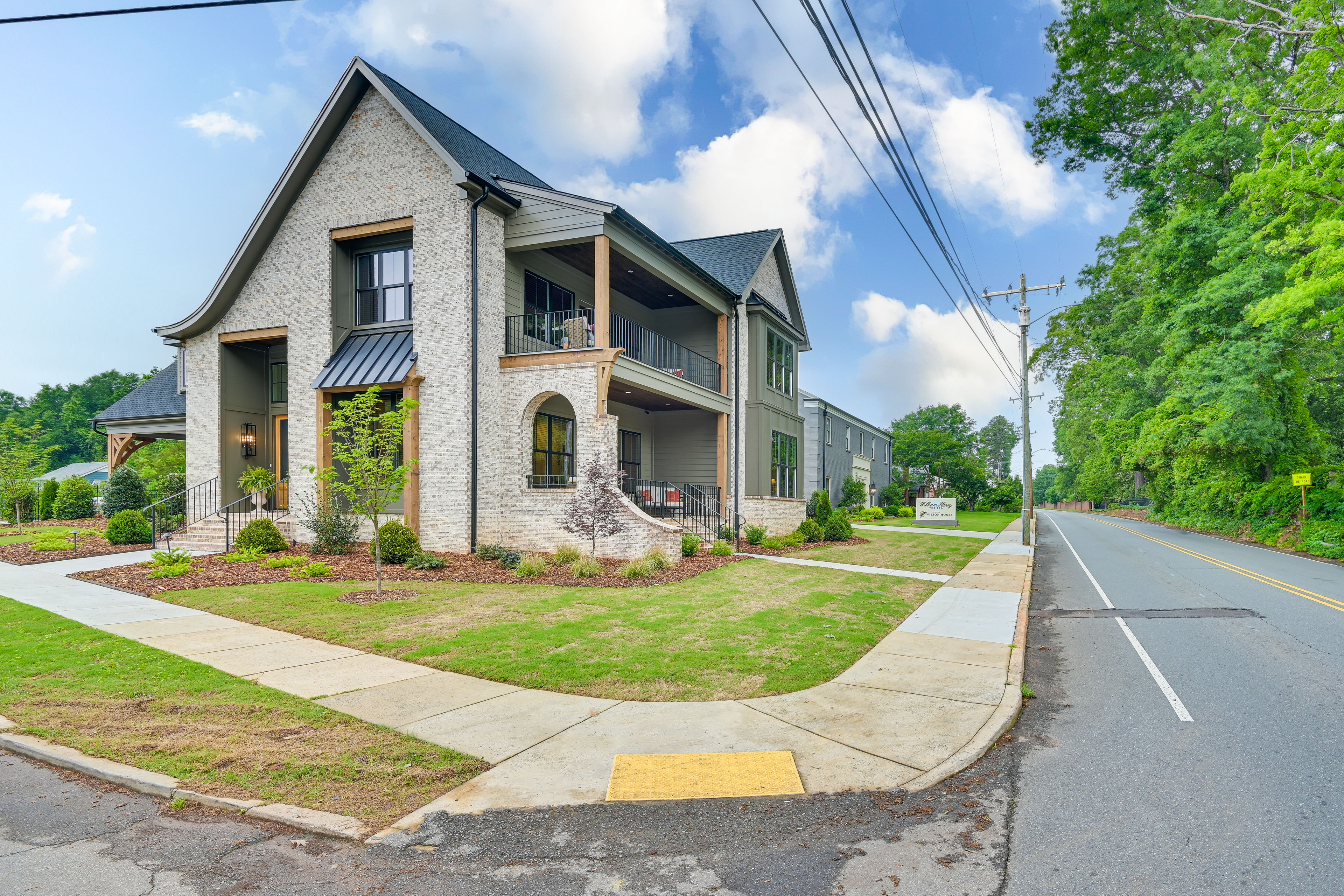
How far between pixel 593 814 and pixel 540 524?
11637 mm

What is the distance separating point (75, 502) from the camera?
25203 millimetres

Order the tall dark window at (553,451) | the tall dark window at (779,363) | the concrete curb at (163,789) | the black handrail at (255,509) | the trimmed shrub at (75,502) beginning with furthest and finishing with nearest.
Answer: the trimmed shrub at (75,502) → the tall dark window at (779,363) → the tall dark window at (553,451) → the black handrail at (255,509) → the concrete curb at (163,789)

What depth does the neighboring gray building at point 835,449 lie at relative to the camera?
3575cm

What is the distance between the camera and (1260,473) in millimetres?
28016

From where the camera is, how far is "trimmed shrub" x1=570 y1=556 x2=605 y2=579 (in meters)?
12.5

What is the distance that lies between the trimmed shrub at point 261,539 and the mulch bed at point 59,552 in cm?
297

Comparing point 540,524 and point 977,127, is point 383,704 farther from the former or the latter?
point 977,127

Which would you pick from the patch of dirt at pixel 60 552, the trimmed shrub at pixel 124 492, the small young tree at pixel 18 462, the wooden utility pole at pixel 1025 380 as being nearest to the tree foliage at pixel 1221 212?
the wooden utility pole at pixel 1025 380

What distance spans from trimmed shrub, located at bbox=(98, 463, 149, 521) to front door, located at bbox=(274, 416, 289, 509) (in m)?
5.04

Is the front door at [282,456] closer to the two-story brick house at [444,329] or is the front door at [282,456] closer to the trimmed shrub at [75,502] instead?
the two-story brick house at [444,329]

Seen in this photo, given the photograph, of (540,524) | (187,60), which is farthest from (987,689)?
(187,60)

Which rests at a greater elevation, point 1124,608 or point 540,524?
point 540,524

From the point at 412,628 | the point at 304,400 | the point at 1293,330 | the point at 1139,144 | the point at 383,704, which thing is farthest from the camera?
the point at 1139,144

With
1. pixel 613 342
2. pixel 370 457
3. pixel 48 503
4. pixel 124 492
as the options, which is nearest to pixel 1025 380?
pixel 613 342
